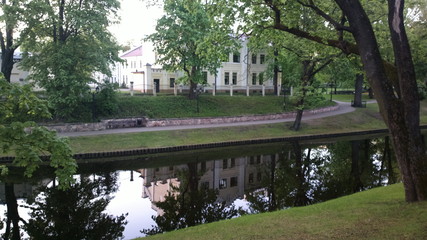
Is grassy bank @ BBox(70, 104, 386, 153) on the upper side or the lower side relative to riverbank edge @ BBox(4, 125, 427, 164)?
upper

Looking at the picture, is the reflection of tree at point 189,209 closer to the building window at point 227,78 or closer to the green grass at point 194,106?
the green grass at point 194,106

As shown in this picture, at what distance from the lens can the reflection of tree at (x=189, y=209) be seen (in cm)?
1140

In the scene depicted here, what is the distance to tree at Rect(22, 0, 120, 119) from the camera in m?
23.5

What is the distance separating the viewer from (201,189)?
15.4 metres

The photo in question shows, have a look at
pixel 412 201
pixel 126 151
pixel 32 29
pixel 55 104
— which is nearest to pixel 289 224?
pixel 412 201

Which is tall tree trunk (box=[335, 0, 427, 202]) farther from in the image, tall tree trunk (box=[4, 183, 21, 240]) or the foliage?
tall tree trunk (box=[4, 183, 21, 240])

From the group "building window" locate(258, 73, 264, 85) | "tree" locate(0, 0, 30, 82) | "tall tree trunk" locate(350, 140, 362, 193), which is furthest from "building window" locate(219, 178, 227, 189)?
"building window" locate(258, 73, 264, 85)

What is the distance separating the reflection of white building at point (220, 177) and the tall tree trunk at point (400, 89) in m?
7.61

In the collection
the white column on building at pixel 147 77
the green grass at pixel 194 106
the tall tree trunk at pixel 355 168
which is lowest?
the tall tree trunk at pixel 355 168

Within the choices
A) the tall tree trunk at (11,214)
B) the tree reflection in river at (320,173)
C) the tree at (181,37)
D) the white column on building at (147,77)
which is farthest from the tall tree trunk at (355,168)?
the white column on building at (147,77)

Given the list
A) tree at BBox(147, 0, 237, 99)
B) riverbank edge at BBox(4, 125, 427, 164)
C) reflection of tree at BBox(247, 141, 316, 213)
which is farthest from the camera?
tree at BBox(147, 0, 237, 99)

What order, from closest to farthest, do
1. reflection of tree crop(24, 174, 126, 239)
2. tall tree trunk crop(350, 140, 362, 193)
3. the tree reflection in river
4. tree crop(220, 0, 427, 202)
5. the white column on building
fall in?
tree crop(220, 0, 427, 202)
reflection of tree crop(24, 174, 126, 239)
the tree reflection in river
tall tree trunk crop(350, 140, 362, 193)
the white column on building

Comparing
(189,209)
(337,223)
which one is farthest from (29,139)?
(189,209)

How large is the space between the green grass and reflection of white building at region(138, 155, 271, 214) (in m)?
10.4
